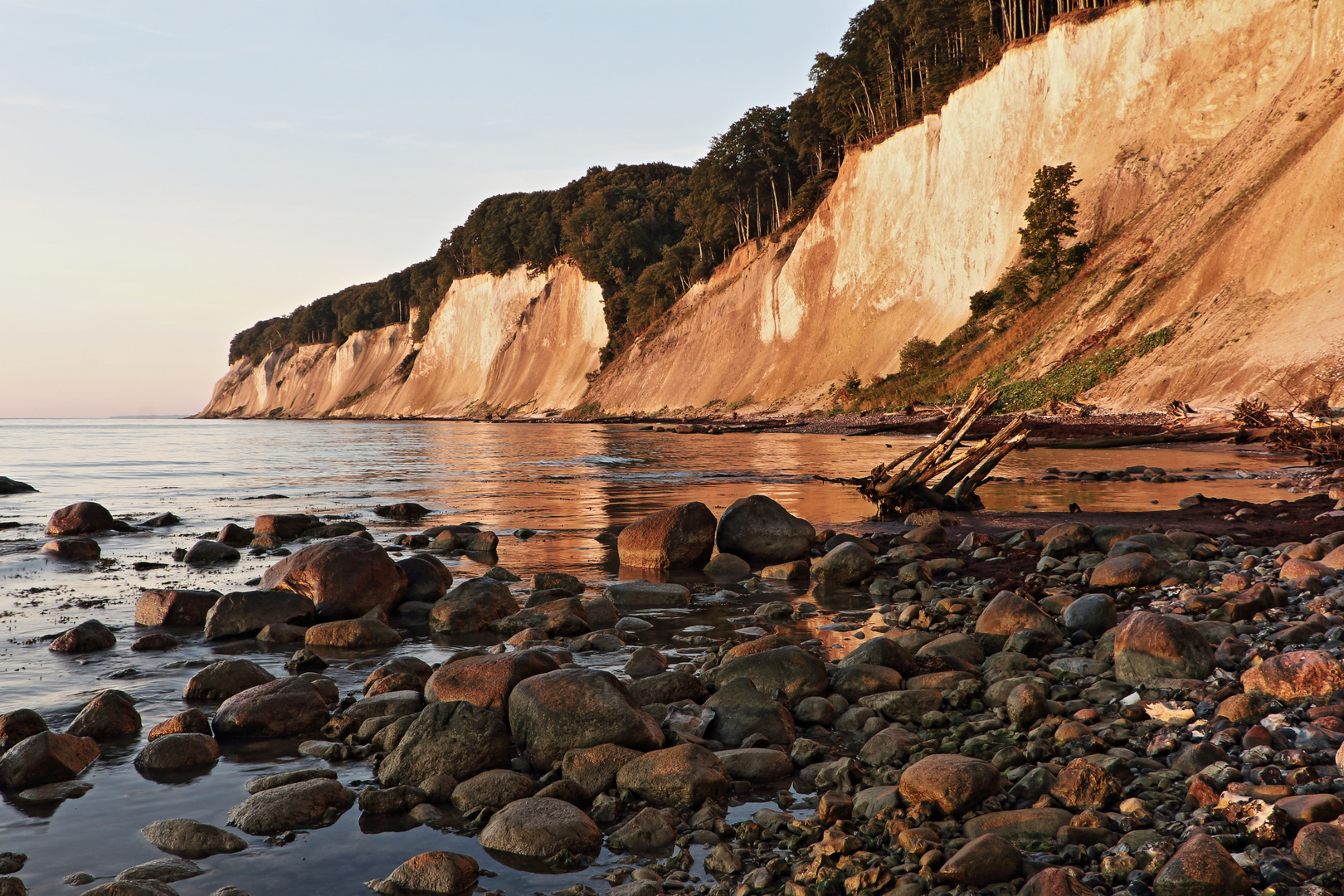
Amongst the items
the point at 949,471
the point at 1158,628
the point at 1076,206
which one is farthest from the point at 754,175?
the point at 1158,628

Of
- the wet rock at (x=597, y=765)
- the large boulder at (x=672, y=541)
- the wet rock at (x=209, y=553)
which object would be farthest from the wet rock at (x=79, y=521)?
the wet rock at (x=597, y=765)

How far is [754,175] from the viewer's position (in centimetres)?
7212

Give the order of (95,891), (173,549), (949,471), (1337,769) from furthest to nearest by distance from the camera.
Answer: (949,471)
(173,549)
(1337,769)
(95,891)

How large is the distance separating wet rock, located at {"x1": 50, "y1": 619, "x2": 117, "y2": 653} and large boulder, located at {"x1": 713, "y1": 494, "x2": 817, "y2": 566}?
7349 millimetres

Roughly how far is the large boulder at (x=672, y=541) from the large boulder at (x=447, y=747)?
6474 mm

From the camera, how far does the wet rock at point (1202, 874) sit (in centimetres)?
330

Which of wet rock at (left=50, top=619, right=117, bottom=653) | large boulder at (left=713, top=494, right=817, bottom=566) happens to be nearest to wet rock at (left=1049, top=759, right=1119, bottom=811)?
large boulder at (left=713, top=494, right=817, bottom=566)

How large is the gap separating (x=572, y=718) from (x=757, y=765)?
1136 mm

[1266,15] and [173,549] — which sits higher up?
[1266,15]

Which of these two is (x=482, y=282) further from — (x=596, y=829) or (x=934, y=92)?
(x=596, y=829)

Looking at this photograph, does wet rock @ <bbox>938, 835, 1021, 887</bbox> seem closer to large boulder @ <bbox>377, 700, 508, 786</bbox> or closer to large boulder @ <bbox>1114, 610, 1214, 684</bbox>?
large boulder @ <bbox>1114, 610, 1214, 684</bbox>

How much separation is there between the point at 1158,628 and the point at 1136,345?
32.3m

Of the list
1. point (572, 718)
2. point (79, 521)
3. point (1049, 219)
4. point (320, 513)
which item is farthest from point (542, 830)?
point (1049, 219)

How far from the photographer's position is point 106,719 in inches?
227
